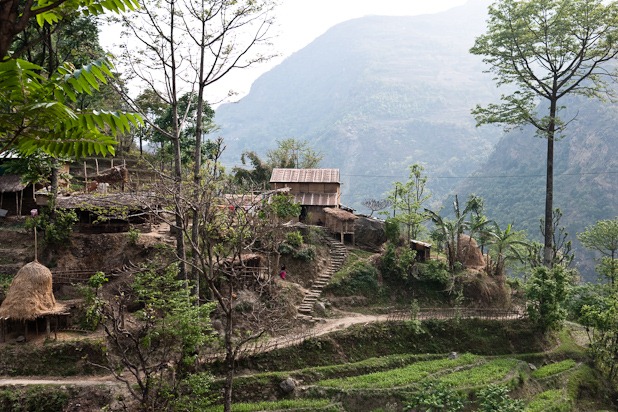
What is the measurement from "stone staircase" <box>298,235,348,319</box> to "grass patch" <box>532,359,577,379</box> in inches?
429

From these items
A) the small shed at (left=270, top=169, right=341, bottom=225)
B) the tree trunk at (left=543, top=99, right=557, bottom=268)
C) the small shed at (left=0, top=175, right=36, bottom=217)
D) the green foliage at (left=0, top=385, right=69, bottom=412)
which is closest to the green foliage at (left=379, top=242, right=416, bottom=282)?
the small shed at (left=270, top=169, right=341, bottom=225)

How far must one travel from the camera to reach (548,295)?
22.9 m

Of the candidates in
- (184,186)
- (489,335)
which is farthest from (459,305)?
(184,186)

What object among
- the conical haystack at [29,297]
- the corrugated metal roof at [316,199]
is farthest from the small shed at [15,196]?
the corrugated metal roof at [316,199]

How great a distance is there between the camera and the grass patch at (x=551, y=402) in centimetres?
1730

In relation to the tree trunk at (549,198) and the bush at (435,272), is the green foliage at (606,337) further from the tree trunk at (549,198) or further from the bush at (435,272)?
the bush at (435,272)

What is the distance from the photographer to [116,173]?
27.6 metres

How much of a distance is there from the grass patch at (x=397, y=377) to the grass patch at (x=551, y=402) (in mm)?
3153

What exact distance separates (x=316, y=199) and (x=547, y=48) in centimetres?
1683

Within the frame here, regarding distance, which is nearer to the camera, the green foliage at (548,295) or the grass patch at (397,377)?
the grass patch at (397,377)

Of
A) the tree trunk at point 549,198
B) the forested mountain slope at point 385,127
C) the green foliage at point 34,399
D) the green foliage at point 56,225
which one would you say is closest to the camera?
the green foliage at point 34,399

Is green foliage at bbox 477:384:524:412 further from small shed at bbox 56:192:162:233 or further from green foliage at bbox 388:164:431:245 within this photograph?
small shed at bbox 56:192:162:233

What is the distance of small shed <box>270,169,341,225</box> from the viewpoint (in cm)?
3197

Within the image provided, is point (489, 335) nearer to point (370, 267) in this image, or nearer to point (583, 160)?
point (370, 267)
